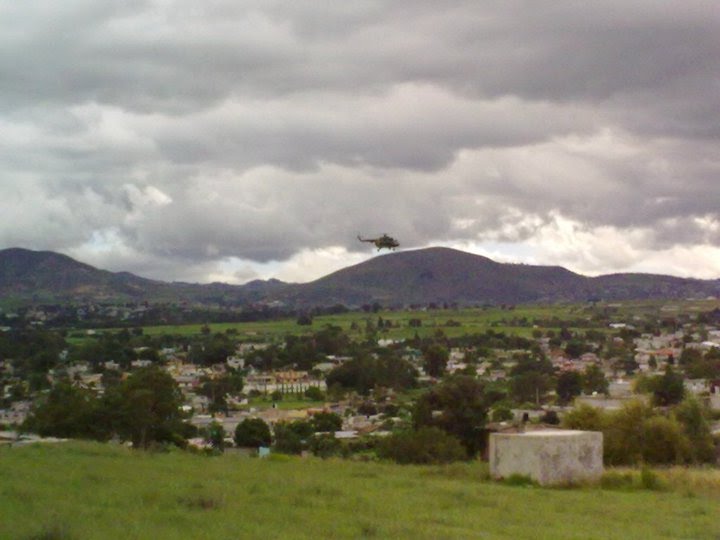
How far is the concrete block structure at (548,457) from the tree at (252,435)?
21.0 metres

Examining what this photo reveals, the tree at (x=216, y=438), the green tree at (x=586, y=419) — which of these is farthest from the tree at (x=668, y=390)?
the tree at (x=216, y=438)

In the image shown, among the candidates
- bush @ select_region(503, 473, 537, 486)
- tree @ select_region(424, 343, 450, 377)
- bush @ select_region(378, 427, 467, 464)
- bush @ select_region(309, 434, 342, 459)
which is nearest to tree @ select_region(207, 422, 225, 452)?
bush @ select_region(309, 434, 342, 459)

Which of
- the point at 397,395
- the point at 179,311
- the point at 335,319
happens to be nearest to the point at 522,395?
the point at 397,395

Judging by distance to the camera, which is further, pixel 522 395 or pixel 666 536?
pixel 522 395

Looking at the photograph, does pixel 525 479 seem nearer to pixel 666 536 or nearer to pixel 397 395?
pixel 666 536

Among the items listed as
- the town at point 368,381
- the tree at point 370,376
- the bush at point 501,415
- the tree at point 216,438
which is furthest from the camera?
the tree at point 370,376

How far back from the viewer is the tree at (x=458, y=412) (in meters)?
36.7

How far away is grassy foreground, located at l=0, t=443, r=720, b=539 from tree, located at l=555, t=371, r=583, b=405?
143 feet

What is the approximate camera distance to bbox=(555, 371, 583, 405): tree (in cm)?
6406

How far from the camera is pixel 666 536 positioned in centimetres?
1323

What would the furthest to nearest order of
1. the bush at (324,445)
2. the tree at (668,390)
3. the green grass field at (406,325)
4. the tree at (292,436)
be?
the green grass field at (406,325) < the tree at (668,390) < the tree at (292,436) < the bush at (324,445)

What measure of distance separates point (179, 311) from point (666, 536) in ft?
536

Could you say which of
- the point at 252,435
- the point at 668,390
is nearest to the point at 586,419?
the point at 252,435

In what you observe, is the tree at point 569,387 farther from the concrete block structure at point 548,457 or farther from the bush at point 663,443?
the concrete block structure at point 548,457
